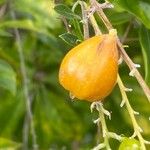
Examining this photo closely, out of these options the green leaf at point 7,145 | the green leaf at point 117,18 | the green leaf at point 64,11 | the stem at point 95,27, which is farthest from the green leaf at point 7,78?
the stem at point 95,27

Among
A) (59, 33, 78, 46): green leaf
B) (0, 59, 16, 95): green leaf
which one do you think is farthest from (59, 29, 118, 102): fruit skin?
(0, 59, 16, 95): green leaf

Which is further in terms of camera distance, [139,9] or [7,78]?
[7,78]

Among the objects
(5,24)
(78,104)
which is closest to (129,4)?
(5,24)

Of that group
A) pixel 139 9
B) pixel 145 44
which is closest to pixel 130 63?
pixel 139 9

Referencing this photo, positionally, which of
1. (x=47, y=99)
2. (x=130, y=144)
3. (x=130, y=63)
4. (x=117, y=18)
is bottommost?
(x=47, y=99)

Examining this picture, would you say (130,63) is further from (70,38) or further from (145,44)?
(145,44)

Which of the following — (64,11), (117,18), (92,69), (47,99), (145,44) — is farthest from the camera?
(47,99)

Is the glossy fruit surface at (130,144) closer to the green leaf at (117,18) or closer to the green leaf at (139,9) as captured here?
the green leaf at (139,9)
